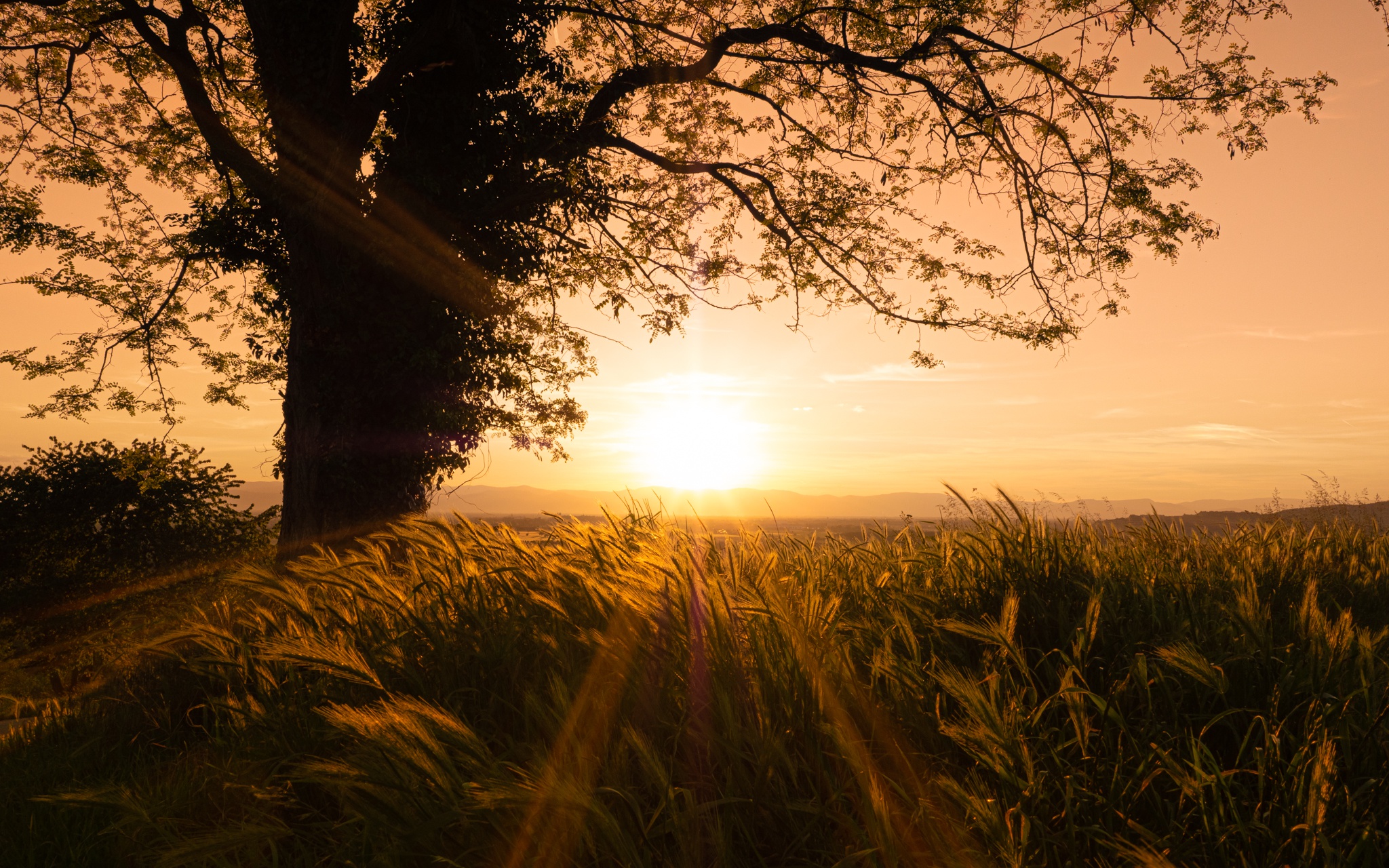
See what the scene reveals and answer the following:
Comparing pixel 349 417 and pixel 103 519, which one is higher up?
pixel 349 417

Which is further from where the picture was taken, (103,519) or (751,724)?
(103,519)

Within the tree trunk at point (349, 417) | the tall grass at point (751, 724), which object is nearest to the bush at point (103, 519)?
the tree trunk at point (349, 417)

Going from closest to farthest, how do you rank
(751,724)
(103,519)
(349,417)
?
(751,724) → (349,417) → (103,519)

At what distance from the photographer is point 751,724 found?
231 centimetres

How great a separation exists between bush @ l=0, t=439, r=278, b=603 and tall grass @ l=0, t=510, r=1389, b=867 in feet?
29.3

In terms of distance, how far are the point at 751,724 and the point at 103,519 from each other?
13.1 meters

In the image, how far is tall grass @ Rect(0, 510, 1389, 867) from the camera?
191cm

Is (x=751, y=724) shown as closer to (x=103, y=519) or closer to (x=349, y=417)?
(x=349, y=417)

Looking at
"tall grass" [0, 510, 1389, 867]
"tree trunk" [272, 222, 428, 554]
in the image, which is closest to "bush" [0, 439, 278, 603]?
"tree trunk" [272, 222, 428, 554]

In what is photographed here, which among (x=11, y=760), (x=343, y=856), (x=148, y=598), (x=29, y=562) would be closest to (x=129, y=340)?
(x=29, y=562)

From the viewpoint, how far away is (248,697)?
3051 mm

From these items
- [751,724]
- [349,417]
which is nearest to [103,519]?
[349,417]

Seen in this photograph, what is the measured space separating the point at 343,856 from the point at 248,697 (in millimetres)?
1153

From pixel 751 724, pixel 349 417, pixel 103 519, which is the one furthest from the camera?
pixel 103 519
